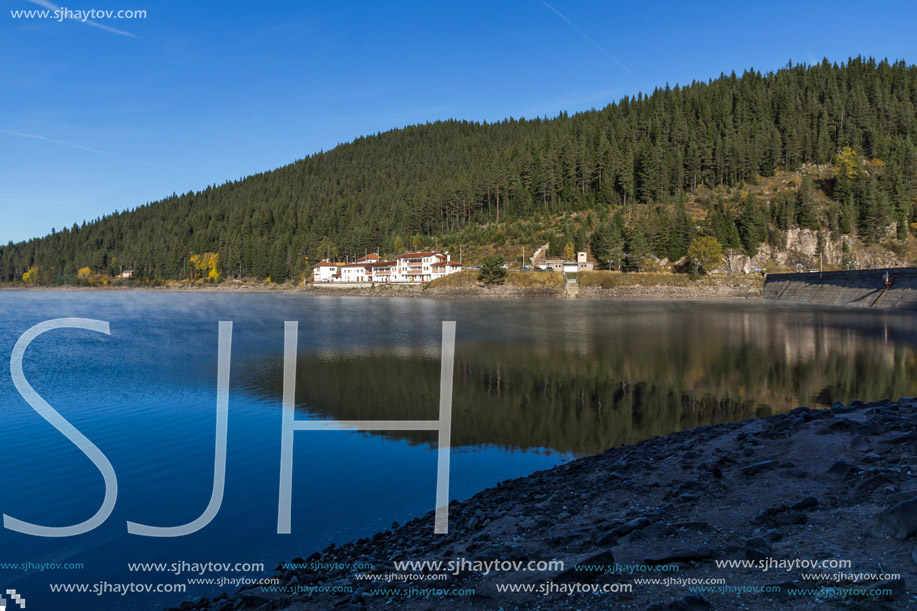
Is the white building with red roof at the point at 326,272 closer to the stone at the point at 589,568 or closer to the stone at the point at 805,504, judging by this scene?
the stone at the point at 805,504

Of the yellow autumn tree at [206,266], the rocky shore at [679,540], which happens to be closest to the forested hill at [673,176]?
the yellow autumn tree at [206,266]

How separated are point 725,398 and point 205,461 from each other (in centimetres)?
1891

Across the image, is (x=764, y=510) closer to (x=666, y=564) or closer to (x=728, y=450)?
(x=666, y=564)

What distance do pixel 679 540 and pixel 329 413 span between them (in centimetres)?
1456

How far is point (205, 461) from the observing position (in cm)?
1427

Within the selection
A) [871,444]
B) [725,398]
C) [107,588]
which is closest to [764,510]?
[871,444]

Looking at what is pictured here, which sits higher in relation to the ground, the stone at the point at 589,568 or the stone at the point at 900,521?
the stone at the point at 900,521

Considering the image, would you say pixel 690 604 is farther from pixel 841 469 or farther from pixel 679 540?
pixel 841 469

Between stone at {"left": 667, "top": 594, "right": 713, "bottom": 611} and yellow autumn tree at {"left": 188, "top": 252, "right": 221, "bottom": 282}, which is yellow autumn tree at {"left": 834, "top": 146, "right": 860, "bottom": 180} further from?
yellow autumn tree at {"left": 188, "top": 252, "right": 221, "bottom": 282}

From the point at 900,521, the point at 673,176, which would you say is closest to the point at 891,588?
the point at 900,521

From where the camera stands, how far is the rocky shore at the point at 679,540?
215 inches

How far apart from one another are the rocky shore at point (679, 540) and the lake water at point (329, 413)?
1.91 m

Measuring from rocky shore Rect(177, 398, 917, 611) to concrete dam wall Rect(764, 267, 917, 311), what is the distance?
2637 inches

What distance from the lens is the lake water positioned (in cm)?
1013
